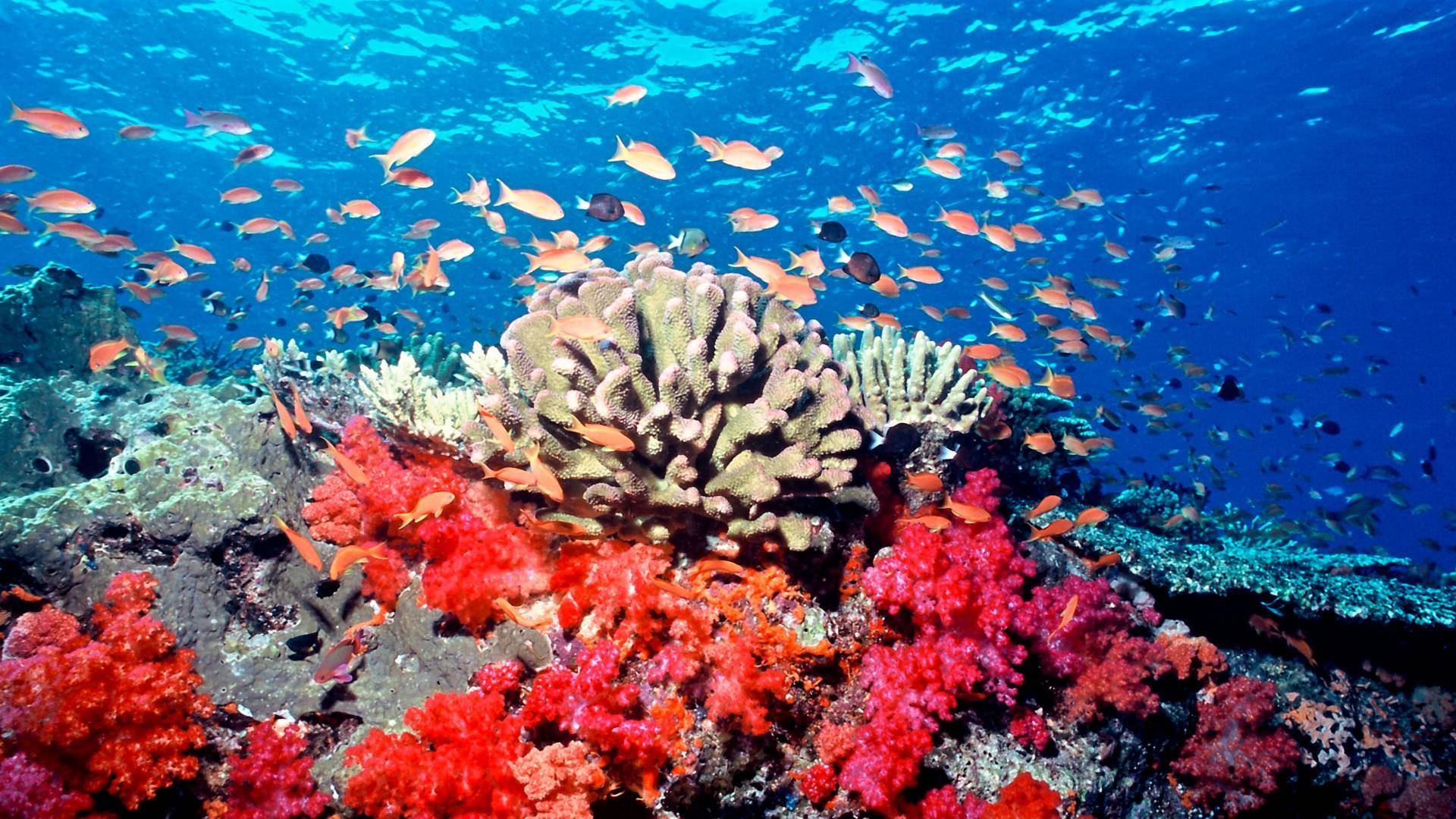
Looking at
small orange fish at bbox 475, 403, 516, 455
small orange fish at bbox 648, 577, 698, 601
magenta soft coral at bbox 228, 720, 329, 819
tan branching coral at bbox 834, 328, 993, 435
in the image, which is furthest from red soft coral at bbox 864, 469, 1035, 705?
magenta soft coral at bbox 228, 720, 329, 819

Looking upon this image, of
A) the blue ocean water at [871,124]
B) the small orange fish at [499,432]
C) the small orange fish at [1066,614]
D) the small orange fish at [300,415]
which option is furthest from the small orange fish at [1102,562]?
the blue ocean water at [871,124]

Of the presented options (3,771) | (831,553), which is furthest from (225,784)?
(831,553)

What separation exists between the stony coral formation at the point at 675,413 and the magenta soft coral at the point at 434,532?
38cm

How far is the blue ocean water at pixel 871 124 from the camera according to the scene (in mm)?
20266

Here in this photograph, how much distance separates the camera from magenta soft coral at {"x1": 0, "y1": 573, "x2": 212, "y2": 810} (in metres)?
2.83

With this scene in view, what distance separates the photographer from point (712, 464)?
3760 millimetres

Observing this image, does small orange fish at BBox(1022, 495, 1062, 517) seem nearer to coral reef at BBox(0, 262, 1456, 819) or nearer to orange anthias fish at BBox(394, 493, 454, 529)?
coral reef at BBox(0, 262, 1456, 819)

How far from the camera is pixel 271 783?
10.4ft

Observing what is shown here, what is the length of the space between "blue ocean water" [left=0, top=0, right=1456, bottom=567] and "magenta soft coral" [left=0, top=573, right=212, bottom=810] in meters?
9.07

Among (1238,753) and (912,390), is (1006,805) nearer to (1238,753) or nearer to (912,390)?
(1238,753)

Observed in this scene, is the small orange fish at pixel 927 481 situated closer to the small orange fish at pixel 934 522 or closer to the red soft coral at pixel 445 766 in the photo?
the small orange fish at pixel 934 522

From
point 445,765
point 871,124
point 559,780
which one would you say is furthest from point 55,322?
point 871,124

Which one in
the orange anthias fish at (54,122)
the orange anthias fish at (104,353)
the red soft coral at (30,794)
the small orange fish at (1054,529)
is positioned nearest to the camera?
the red soft coral at (30,794)

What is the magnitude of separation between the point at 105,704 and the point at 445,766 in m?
1.77
